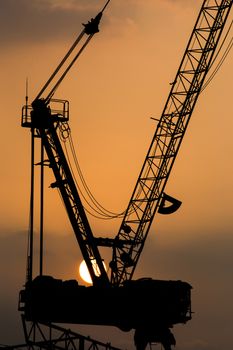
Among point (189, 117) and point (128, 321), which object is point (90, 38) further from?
point (128, 321)

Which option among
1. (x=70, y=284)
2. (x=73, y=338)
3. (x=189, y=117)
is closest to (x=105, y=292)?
(x=70, y=284)

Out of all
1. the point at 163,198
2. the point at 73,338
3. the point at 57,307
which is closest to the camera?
the point at 73,338

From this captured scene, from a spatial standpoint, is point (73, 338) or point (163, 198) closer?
point (73, 338)

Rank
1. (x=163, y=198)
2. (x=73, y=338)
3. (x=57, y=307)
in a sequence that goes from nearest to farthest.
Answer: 1. (x=73, y=338)
2. (x=57, y=307)
3. (x=163, y=198)

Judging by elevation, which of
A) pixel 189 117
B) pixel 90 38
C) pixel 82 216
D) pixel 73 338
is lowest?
pixel 73 338

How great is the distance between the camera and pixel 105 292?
106188 mm

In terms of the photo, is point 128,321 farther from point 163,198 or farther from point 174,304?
point 163,198

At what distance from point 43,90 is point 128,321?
78.5ft

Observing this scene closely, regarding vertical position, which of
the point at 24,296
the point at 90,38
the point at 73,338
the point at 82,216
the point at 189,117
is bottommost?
the point at 73,338

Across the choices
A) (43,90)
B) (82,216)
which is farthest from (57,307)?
(43,90)

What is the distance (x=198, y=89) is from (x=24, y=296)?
2662cm

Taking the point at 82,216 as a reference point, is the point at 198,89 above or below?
above

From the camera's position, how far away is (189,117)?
111125 millimetres

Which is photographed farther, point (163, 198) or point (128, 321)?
point (163, 198)
